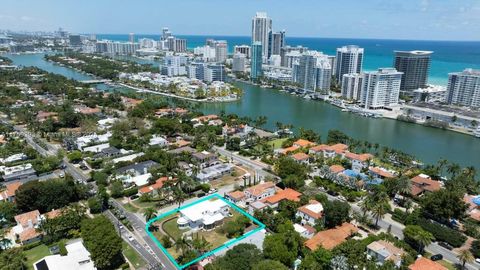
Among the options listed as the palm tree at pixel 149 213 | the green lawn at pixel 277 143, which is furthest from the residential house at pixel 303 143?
the palm tree at pixel 149 213

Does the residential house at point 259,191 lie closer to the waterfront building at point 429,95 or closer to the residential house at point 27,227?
the residential house at point 27,227

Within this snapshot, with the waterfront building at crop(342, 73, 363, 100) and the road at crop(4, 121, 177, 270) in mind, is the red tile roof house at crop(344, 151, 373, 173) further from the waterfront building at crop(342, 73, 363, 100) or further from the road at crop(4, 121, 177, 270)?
the waterfront building at crop(342, 73, 363, 100)

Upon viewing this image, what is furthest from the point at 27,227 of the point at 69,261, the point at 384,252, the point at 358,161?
the point at 358,161

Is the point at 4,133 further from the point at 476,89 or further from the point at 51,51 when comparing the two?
the point at 51,51

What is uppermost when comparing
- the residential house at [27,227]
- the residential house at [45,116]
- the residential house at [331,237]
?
the residential house at [45,116]

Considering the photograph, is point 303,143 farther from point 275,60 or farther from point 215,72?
point 275,60
